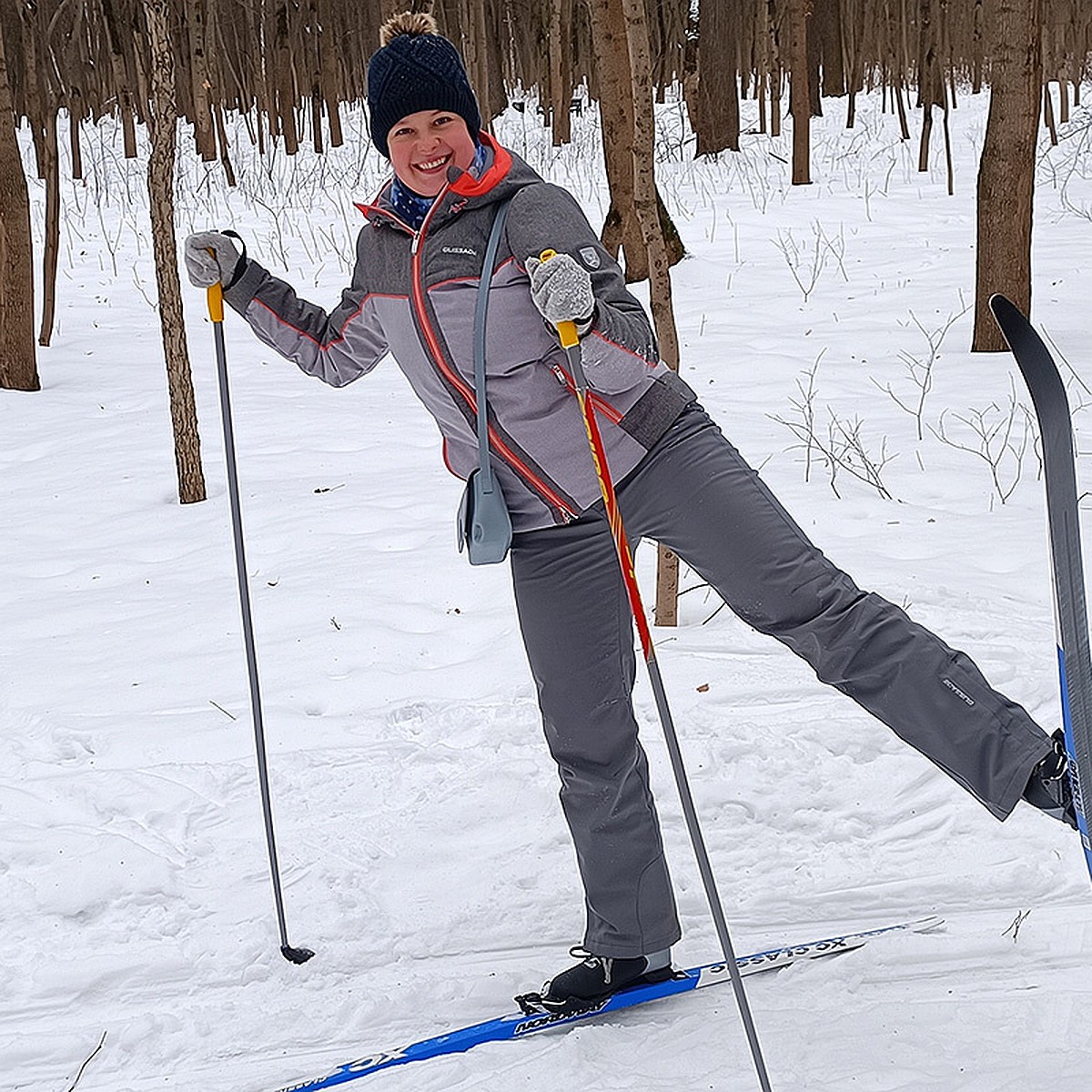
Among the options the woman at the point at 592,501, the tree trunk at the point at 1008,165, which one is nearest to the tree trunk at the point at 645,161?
the woman at the point at 592,501

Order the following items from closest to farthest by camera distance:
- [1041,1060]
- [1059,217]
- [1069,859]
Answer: [1041,1060]
[1069,859]
[1059,217]

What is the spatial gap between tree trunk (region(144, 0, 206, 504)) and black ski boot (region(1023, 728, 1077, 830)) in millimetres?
3897

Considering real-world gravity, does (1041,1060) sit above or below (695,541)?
below

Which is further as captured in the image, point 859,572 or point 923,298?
point 923,298

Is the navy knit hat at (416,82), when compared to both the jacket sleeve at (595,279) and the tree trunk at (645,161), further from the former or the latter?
the tree trunk at (645,161)

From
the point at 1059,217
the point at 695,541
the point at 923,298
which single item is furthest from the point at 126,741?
the point at 1059,217

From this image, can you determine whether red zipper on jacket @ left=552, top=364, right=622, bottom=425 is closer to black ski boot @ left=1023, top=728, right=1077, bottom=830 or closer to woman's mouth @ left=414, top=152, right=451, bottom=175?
woman's mouth @ left=414, top=152, right=451, bottom=175

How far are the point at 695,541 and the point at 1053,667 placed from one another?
5.88ft

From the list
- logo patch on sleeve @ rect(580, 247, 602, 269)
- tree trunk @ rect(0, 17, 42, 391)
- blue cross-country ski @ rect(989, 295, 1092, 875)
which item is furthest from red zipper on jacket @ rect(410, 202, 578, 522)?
tree trunk @ rect(0, 17, 42, 391)

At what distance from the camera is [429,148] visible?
2213 mm

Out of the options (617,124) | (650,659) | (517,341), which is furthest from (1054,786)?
(617,124)

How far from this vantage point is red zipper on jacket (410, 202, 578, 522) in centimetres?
222

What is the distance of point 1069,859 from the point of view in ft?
9.30

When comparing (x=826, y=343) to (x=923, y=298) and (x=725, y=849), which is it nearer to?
(x=923, y=298)
